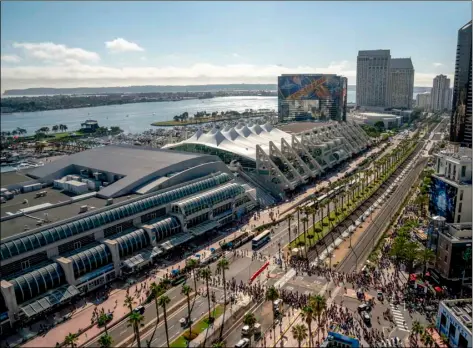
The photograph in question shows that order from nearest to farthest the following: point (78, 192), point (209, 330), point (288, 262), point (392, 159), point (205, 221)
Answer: point (209, 330) < point (288, 262) < point (78, 192) < point (205, 221) < point (392, 159)

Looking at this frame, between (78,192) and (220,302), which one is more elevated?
(78,192)

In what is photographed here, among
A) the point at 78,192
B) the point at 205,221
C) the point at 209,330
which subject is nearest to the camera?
the point at 209,330

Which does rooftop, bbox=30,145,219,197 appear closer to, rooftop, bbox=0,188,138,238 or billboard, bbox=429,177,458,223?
rooftop, bbox=0,188,138,238

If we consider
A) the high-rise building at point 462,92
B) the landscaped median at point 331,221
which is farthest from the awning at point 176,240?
the high-rise building at point 462,92

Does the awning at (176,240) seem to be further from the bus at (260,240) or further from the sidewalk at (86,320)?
the bus at (260,240)

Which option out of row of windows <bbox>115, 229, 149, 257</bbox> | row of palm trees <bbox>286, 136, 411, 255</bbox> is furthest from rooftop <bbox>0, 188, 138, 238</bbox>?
row of palm trees <bbox>286, 136, 411, 255</bbox>

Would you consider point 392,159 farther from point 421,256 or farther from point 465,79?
point 421,256

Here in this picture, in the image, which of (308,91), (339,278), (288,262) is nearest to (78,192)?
(288,262)
